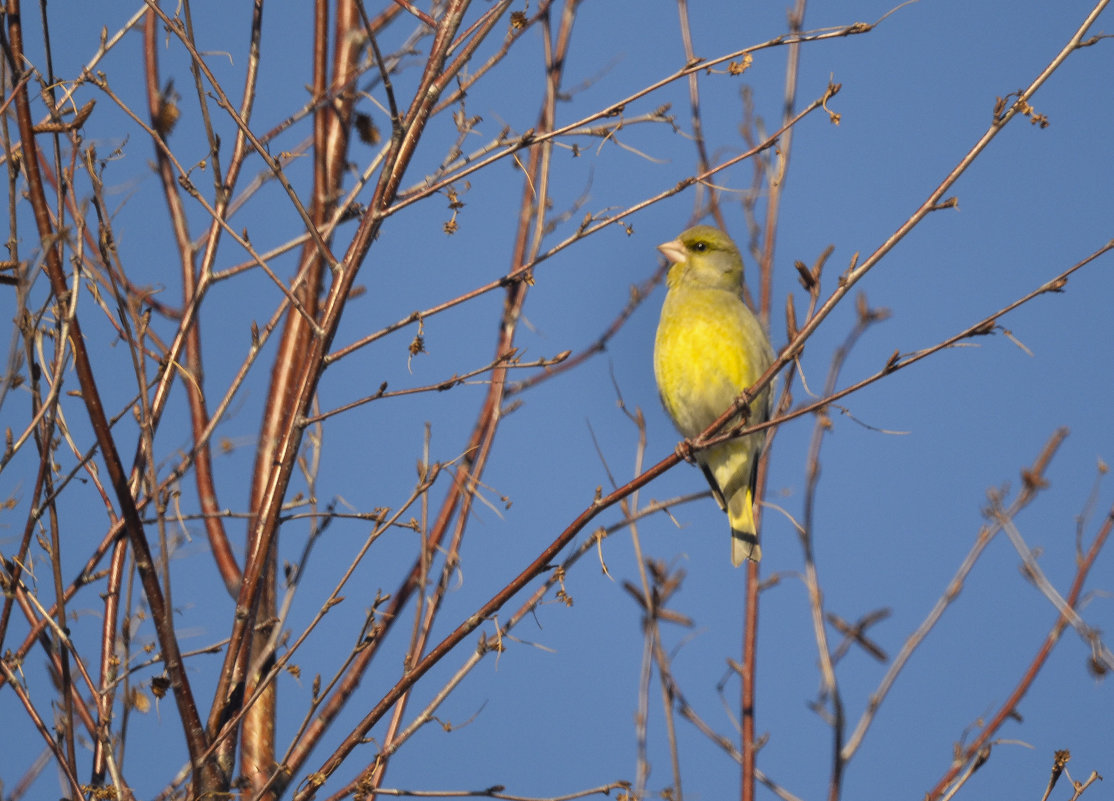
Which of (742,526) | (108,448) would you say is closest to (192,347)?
(108,448)

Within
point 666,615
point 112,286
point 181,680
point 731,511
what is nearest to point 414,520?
point 181,680

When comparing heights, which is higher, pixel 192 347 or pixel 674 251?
pixel 674 251

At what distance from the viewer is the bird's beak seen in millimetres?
5508

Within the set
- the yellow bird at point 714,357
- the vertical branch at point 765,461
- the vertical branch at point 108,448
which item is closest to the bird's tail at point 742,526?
the yellow bird at point 714,357

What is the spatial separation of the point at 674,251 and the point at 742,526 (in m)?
1.43

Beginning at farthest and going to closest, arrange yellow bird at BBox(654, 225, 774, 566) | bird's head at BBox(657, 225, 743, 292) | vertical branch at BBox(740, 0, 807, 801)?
bird's head at BBox(657, 225, 743, 292), yellow bird at BBox(654, 225, 774, 566), vertical branch at BBox(740, 0, 807, 801)

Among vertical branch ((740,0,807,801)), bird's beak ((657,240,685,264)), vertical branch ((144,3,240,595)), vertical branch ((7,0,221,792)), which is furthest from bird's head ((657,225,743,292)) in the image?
vertical branch ((7,0,221,792))

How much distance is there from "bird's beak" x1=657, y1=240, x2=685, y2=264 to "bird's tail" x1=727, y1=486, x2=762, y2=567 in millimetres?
1207

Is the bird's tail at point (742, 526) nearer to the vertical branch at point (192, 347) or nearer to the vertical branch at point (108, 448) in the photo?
the vertical branch at point (192, 347)

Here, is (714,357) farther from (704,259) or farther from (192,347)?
(192,347)

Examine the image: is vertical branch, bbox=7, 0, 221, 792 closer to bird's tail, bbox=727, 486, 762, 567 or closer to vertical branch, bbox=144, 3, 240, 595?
vertical branch, bbox=144, 3, 240, 595

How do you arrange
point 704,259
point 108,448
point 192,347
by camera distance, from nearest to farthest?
point 108,448 < point 192,347 < point 704,259

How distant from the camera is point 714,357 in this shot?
16.2 ft

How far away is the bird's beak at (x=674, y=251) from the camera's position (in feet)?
18.1
